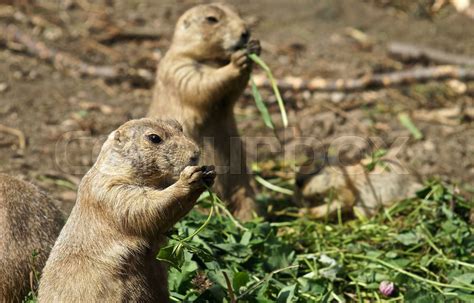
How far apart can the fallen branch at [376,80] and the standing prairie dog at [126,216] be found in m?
4.34

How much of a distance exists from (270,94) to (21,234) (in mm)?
4449

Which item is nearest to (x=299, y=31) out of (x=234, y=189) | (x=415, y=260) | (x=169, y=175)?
(x=234, y=189)

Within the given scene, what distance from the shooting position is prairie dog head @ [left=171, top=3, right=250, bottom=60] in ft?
18.7

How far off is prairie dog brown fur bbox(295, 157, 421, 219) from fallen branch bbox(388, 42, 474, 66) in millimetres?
2912

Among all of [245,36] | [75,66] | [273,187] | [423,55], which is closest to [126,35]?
[75,66]

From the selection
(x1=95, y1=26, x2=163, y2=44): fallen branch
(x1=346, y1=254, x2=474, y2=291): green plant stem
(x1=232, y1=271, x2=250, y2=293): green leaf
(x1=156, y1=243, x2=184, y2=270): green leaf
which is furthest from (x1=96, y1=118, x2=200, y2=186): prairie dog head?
(x1=95, y1=26, x2=163, y2=44): fallen branch

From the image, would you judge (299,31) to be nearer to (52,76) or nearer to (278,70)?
(278,70)

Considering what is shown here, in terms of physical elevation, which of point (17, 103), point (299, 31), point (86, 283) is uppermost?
point (299, 31)

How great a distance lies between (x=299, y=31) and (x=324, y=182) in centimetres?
414

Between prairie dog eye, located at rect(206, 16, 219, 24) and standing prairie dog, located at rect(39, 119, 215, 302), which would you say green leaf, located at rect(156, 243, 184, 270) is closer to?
standing prairie dog, located at rect(39, 119, 215, 302)

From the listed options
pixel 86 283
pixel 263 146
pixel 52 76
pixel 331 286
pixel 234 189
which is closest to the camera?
pixel 86 283

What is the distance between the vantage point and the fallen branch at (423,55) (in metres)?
8.60

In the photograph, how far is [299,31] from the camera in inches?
385

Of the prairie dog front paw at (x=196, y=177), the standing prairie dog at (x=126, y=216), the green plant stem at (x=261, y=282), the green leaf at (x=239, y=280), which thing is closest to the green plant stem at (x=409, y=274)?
the green plant stem at (x=261, y=282)
